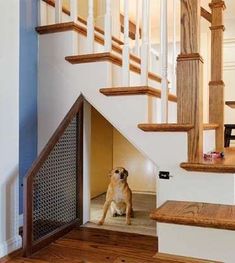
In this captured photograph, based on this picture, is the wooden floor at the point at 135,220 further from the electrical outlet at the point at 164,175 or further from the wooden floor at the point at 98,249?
the electrical outlet at the point at 164,175

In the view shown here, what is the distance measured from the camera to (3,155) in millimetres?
1604

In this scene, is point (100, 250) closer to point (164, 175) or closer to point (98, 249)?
point (98, 249)

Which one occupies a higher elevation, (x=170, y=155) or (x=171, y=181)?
(x=170, y=155)

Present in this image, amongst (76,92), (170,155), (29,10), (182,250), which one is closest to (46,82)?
(76,92)

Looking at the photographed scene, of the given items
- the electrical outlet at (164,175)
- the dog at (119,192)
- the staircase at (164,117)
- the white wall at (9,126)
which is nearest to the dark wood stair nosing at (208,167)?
the staircase at (164,117)

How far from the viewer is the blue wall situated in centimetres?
194

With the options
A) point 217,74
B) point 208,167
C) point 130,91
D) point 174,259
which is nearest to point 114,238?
point 174,259

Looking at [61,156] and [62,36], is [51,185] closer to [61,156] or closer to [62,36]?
[61,156]

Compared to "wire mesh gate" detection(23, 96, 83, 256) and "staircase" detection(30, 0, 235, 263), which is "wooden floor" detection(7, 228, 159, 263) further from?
"staircase" detection(30, 0, 235, 263)

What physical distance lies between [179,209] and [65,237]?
0.74m

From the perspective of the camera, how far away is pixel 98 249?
66.3 inches

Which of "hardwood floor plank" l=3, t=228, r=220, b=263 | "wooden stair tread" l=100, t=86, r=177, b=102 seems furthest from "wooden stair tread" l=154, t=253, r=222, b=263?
"wooden stair tread" l=100, t=86, r=177, b=102

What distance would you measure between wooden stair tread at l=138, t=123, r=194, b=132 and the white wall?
679mm

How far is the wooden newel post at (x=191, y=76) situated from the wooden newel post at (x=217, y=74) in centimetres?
72
